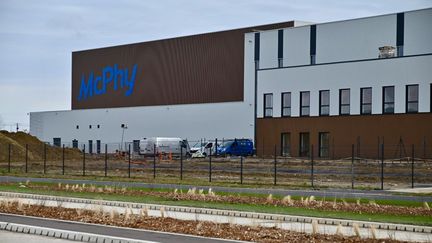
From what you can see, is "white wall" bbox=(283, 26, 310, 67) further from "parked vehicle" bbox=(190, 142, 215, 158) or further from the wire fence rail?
"parked vehicle" bbox=(190, 142, 215, 158)

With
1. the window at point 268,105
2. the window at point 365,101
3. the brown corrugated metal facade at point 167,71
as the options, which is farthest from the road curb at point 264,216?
the brown corrugated metal facade at point 167,71

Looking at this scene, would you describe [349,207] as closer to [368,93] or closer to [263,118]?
[368,93]

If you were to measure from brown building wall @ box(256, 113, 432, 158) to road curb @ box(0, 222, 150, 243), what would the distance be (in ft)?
154

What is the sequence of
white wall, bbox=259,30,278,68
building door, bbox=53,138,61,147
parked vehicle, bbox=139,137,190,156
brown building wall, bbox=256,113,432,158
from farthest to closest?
building door, bbox=53,138,61,147 < parked vehicle, bbox=139,137,190,156 < white wall, bbox=259,30,278,68 < brown building wall, bbox=256,113,432,158

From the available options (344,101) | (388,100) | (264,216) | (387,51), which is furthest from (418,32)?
(264,216)

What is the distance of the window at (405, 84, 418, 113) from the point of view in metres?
64.1

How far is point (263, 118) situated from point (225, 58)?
11.0 meters

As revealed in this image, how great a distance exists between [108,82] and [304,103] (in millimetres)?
34688

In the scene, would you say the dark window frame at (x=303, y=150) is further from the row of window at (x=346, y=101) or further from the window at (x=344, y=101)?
the window at (x=344, y=101)

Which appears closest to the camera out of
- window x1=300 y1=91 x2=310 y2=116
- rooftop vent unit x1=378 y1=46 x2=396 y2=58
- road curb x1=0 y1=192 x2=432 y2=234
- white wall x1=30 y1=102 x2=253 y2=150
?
road curb x1=0 y1=192 x2=432 y2=234

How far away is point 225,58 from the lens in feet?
278

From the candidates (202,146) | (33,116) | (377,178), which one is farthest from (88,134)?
(377,178)

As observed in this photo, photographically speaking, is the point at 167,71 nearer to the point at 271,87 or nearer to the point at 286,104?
the point at 271,87

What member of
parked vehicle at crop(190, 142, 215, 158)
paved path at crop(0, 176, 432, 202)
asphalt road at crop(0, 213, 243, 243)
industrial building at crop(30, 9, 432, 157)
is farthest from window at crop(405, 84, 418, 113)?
asphalt road at crop(0, 213, 243, 243)
